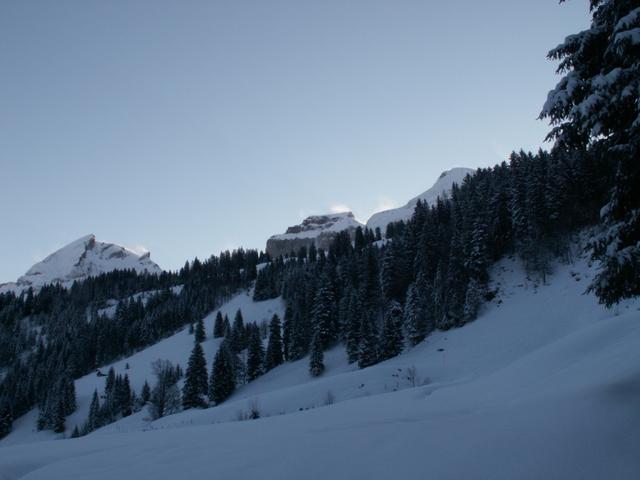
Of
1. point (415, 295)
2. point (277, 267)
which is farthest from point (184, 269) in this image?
point (415, 295)

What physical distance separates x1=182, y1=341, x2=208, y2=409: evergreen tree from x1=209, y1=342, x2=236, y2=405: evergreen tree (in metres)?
1.39

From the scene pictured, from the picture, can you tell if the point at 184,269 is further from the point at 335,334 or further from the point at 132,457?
the point at 132,457

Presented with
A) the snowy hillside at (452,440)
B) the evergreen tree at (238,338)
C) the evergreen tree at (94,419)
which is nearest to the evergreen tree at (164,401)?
the evergreen tree at (238,338)

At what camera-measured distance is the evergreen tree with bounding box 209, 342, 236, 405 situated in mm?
57906

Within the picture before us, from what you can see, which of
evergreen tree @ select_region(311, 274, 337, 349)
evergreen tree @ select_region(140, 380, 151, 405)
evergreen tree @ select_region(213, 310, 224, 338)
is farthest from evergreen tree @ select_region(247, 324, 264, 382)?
evergreen tree @ select_region(213, 310, 224, 338)

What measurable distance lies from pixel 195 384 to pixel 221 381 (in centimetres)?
368

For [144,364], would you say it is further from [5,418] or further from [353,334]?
[353,334]

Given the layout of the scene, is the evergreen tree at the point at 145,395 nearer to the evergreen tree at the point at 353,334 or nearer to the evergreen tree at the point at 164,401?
the evergreen tree at the point at 164,401

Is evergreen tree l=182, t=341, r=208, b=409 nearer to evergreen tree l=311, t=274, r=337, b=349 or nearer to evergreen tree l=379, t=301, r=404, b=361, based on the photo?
evergreen tree l=311, t=274, r=337, b=349

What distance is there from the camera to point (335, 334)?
65375 millimetres

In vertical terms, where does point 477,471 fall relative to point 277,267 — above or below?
below

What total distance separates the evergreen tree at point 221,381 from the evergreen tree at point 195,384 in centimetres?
139

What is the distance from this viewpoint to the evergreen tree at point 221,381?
57906 mm

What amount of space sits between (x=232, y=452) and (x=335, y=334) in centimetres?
5843
